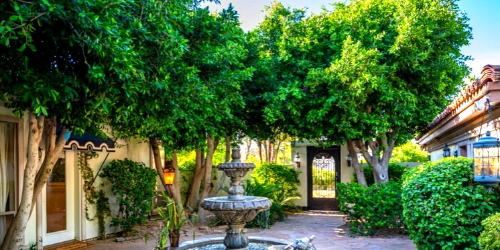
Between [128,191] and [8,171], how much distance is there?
9.10ft

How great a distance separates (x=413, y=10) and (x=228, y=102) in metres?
4.81

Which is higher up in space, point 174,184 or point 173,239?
point 174,184

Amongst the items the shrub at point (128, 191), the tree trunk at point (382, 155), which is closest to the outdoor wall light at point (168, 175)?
the shrub at point (128, 191)

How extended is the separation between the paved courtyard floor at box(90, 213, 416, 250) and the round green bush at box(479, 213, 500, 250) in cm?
365

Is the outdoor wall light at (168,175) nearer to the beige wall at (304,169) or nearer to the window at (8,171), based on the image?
the window at (8,171)

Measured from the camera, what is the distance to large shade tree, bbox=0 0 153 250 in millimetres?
3744

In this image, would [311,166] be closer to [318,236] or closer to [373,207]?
[318,236]

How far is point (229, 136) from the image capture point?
1172 cm

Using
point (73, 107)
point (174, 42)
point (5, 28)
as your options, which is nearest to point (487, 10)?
point (174, 42)

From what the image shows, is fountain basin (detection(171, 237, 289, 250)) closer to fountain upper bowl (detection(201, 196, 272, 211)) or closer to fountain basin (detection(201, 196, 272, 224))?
fountain basin (detection(201, 196, 272, 224))

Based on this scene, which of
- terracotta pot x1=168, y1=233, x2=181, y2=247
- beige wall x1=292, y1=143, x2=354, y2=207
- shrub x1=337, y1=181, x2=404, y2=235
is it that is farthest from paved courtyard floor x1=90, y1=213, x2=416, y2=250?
beige wall x1=292, y1=143, x2=354, y2=207

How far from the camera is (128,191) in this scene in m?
9.38

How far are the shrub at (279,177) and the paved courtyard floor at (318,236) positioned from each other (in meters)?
1.94

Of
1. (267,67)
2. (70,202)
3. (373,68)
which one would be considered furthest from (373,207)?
(70,202)
